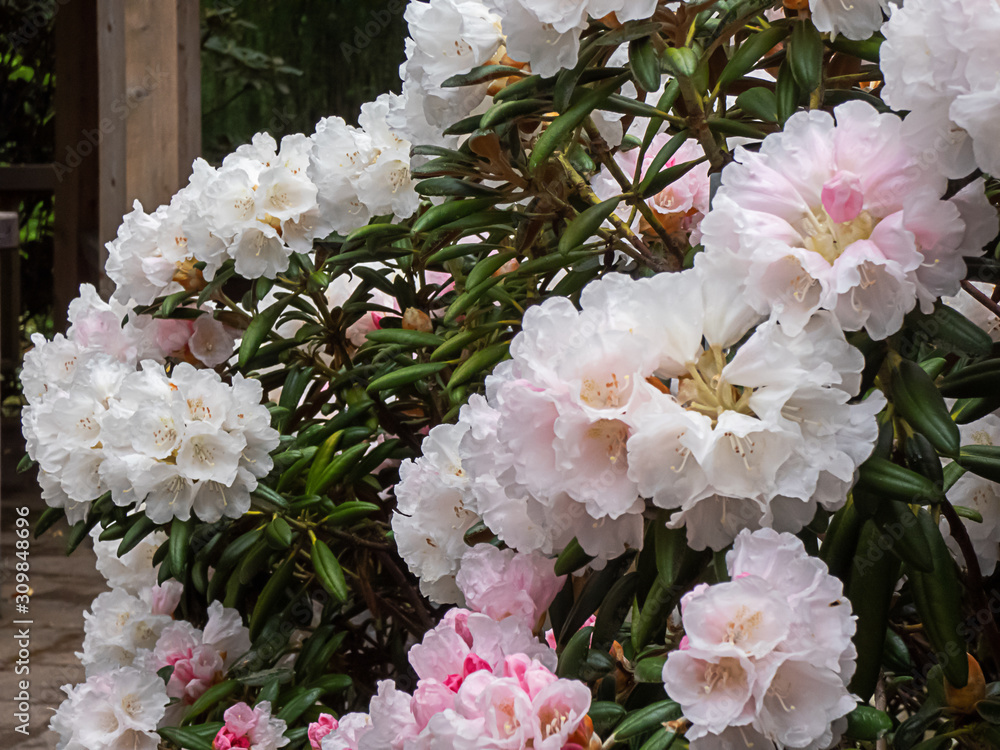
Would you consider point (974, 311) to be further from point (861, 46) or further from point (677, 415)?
point (677, 415)

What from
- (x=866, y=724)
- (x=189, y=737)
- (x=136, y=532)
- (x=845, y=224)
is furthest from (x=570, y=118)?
(x=189, y=737)

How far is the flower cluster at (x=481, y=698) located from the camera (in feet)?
1.98

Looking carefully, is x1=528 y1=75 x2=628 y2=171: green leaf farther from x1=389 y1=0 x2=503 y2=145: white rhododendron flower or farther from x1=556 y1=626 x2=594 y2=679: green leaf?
x1=556 y1=626 x2=594 y2=679: green leaf

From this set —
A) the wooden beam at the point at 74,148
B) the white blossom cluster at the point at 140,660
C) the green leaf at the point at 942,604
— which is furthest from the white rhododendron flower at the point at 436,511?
the wooden beam at the point at 74,148

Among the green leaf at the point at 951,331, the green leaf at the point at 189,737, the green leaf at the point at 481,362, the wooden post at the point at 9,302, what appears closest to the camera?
the green leaf at the point at 951,331

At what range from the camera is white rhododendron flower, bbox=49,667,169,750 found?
4.07 ft

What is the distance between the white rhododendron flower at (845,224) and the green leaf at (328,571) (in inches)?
27.6

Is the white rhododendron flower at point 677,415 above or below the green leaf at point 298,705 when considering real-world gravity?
above

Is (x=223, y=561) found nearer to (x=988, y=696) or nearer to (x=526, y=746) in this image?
(x=526, y=746)

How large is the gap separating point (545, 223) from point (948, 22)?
21.7 inches

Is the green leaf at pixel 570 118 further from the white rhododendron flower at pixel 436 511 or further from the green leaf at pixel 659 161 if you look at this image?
the white rhododendron flower at pixel 436 511

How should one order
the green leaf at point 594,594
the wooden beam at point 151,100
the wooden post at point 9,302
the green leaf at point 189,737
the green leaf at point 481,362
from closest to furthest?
the green leaf at point 594,594 → the green leaf at point 481,362 → the green leaf at point 189,737 → the wooden beam at point 151,100 → the wooden post at point 9,302

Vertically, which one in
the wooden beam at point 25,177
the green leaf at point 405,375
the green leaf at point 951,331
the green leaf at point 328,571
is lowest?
the wooden beam at point 25,177

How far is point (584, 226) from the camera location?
2.82 feet
